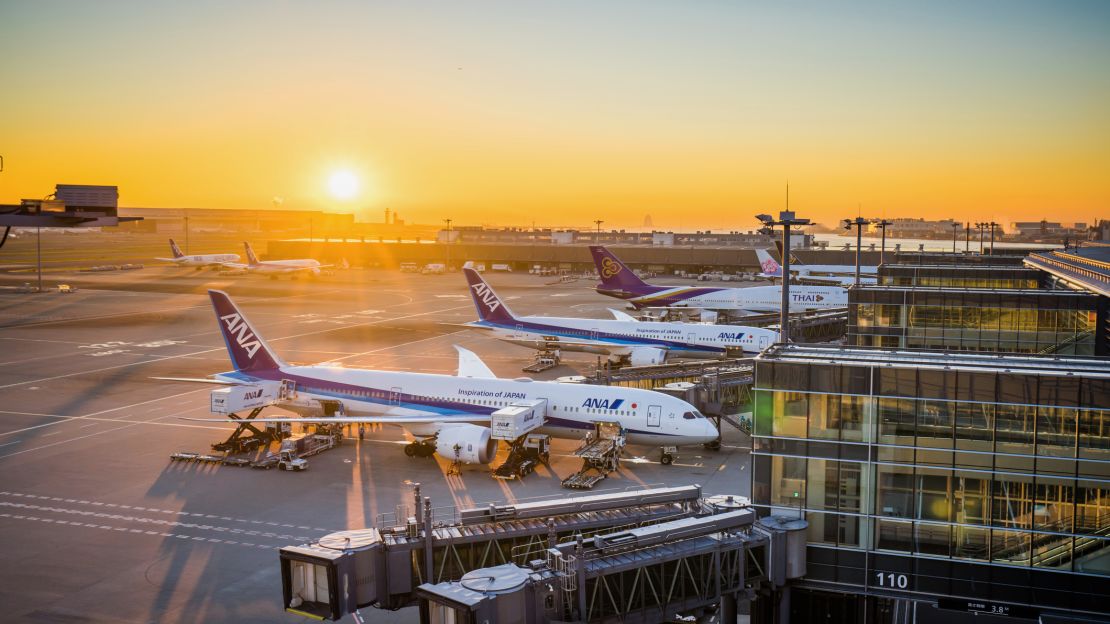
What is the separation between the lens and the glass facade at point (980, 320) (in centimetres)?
4861

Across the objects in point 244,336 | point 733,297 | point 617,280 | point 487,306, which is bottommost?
point 244,336

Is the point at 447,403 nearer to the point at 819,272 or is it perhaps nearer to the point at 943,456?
→ the point at 943,456

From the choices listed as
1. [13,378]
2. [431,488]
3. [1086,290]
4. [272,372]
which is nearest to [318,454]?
[272,372]

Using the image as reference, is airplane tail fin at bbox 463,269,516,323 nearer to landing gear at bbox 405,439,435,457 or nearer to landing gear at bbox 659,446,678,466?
landing gear at bbox 405,439,435,457

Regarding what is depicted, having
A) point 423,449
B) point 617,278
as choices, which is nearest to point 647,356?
point 423,449

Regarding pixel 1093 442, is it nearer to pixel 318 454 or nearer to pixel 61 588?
pixel 61 588

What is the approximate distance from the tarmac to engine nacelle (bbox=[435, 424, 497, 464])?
0.99 meters

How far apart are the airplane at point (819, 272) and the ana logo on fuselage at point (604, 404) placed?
317ft

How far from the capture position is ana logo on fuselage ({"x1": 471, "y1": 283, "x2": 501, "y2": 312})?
75.8 m

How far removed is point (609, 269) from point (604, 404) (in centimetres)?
6153

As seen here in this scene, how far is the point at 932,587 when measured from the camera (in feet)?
75.2

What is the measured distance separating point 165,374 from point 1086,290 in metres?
68.3

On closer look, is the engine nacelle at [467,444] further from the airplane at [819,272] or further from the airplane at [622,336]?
the airplane at [819,272]

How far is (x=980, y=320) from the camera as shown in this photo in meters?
50.5
